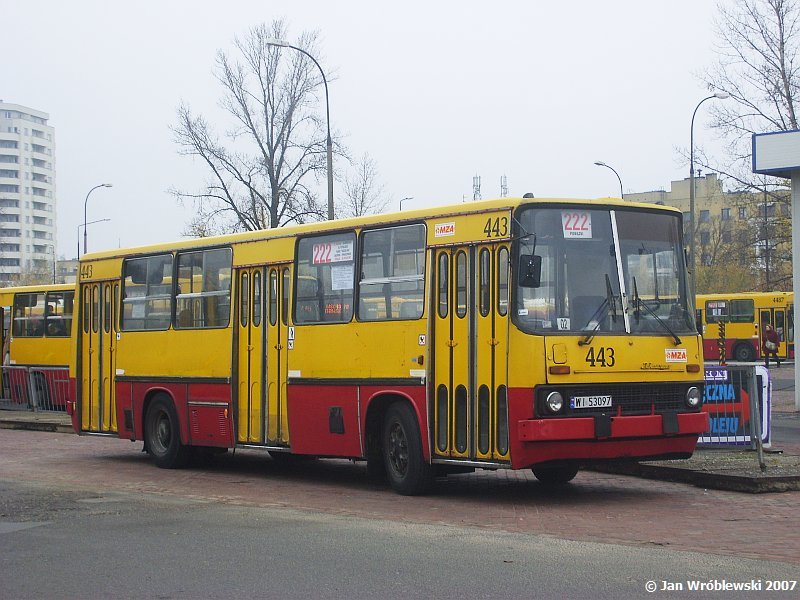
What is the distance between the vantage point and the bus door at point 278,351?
50.8 ft

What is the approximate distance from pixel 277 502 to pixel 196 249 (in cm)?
516

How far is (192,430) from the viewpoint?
1709 cm

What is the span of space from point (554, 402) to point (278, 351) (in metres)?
4.69

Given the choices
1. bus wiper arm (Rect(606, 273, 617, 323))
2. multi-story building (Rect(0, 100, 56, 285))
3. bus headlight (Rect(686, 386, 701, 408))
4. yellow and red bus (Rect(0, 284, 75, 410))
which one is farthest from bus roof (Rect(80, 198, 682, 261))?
multi-story building (Rect(0, 100, 56, 285))

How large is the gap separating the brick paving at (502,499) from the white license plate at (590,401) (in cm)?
106

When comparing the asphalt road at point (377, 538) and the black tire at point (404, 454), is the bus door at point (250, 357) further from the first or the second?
the black tire at point (404, 454)

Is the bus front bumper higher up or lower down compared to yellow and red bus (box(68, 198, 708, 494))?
lower down

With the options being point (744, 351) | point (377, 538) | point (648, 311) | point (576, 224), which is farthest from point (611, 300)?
point (744, 351)

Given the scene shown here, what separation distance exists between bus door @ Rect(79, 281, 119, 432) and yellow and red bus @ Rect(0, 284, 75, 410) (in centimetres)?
984

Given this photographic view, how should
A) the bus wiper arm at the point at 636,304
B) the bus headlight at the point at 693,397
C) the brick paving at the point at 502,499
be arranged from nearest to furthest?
the brick paving at the point at 502,499
the bus wiper arm at the point at 636,304
the bus headlight at the point at 693,397

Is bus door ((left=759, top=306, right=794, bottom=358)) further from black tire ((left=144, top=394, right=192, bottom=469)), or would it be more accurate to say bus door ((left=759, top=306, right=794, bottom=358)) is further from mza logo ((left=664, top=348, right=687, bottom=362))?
mza logo ((left=664, top=348, right=687, bottom=362))

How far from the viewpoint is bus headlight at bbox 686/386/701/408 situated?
42.5ft

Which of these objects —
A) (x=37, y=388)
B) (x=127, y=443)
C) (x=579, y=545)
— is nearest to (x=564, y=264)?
(x=579, y=545)

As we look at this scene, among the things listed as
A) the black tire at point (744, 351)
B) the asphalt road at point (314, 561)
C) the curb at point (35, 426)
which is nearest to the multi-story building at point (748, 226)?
the black tire at point (744, 351)
